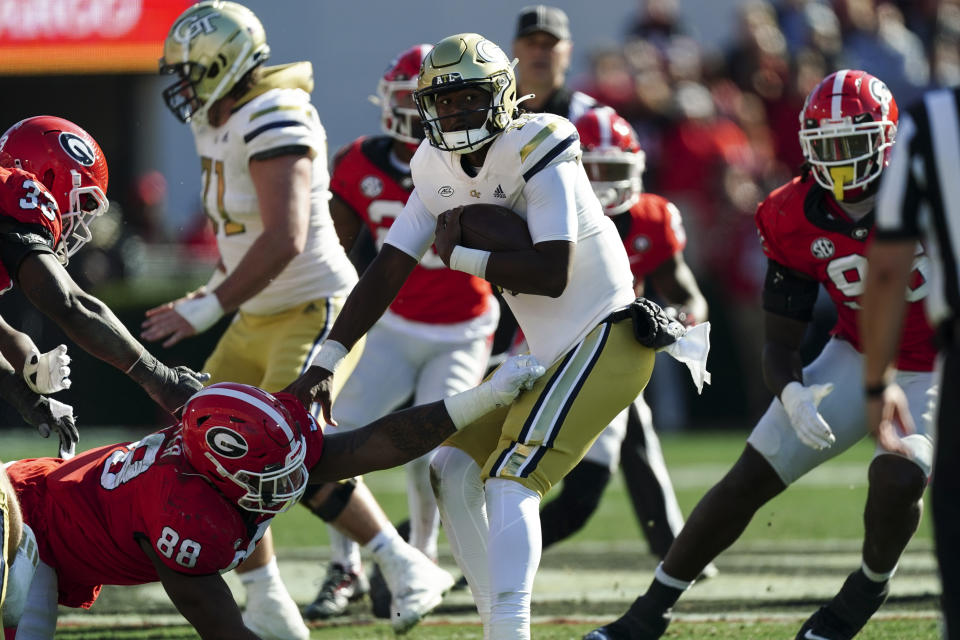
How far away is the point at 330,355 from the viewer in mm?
4141

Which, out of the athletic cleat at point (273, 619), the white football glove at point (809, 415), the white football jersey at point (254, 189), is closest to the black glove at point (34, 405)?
the athletic cleat at point (273, 619)

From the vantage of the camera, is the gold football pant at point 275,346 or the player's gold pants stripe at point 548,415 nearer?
the player's gold pants stripe at point 548,415

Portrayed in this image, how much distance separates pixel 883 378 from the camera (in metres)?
3.04

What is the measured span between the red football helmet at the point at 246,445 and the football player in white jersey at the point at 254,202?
1.03 metres

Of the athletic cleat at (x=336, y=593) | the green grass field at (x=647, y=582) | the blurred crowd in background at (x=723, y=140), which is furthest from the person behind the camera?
the blurred crowd in background at (x=723, y=140)

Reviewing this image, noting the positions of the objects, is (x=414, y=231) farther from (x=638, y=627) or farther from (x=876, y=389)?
(x=876, y=389)

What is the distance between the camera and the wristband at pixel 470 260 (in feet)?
12.7

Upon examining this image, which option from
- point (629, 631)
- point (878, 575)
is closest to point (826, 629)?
point (878, 575)

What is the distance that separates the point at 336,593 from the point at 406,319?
111 cm

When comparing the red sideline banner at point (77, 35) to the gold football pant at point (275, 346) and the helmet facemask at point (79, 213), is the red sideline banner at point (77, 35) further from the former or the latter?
the helmet facemask at point (79, 213)

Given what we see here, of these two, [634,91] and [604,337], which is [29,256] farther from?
[634,91]

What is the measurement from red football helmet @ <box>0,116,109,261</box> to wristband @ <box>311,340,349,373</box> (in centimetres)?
80

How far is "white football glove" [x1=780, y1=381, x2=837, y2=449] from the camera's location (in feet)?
13.7

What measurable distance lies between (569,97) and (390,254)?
2.25 metres
